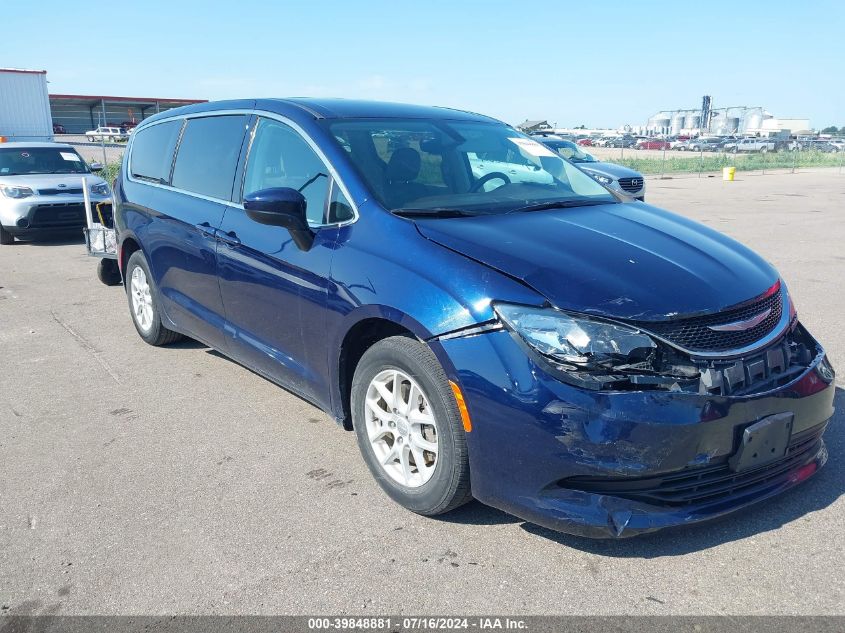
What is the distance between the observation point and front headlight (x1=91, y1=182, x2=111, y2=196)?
12.1 meters

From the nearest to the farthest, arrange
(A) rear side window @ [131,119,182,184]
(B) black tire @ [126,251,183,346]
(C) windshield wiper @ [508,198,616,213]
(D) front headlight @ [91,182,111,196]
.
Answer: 1. (C) windshield wiper @ [508,198,616,213]
2. (A) rear side window @ [131,119,182,184]
3. (B) black tire @ [126,251,183,346]
4. (D) front headlight @ [91,182,111,196]

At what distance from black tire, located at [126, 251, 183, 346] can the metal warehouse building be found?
1982 inches

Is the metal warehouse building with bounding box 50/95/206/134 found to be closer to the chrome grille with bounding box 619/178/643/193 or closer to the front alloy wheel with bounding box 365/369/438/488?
the chrome grille with bounding box 619/178/643/193

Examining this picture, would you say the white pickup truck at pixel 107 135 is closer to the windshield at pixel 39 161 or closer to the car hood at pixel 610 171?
the windshield at pixel 39 161

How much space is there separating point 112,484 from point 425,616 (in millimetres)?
1897

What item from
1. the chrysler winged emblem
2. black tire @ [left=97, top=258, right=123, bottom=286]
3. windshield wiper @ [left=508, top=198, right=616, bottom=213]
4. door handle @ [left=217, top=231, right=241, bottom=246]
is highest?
windshield wiper @ [left=508, top=198, right=616, bottom=213]

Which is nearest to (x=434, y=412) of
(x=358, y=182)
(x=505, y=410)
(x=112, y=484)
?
(x=505, y=410)

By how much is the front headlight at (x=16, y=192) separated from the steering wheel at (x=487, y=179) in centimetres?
1011

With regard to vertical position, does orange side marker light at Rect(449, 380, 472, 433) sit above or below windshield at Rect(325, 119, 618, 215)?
below

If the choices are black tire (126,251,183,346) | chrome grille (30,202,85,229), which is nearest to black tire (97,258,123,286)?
black tire (126,251,183,346)

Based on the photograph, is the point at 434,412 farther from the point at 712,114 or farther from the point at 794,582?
the point at 712,114

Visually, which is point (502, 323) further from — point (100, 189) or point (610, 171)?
point (610, 171)

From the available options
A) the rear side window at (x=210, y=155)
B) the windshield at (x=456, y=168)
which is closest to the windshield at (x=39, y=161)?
the rear side window at (x=210, y=155)

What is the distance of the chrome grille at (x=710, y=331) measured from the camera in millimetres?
2832
